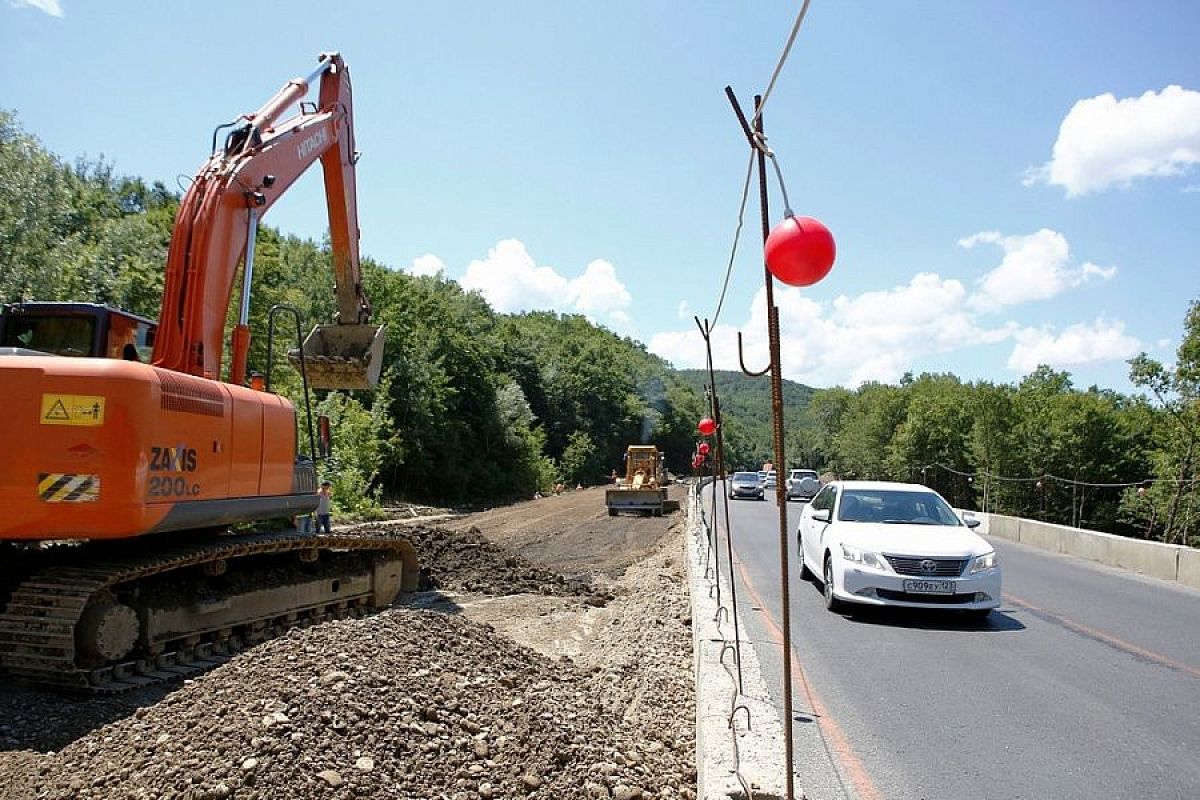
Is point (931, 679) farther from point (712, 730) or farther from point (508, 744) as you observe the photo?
point (508, 744)

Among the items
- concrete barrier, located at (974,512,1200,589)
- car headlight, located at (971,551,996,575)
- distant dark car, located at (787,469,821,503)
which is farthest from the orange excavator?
distant dark car, located at (787,469,821,503)

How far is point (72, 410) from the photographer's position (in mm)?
6051

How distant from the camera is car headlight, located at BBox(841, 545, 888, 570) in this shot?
909cm

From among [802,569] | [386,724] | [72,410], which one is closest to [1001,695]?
[386,724]

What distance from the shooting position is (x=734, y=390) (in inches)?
5600

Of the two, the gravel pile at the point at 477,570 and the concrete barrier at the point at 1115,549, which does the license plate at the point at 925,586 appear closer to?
the gravel pile at the point at 477,570

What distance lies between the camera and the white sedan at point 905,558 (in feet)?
29.4

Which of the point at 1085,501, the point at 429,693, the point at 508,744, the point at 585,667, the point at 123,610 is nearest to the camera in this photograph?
the point at 508,744

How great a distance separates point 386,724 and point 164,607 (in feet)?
12.5

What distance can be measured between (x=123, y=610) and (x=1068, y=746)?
7012 millimetres

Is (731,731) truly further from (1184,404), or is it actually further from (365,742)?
(1184,404)

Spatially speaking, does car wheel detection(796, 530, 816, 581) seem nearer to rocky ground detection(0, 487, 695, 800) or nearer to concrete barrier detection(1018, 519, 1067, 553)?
rocky ground detection(0, 487, 695, 800)

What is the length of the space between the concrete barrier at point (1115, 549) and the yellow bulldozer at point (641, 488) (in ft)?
37.0

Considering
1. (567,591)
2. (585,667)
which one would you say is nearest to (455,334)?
(567,591)
